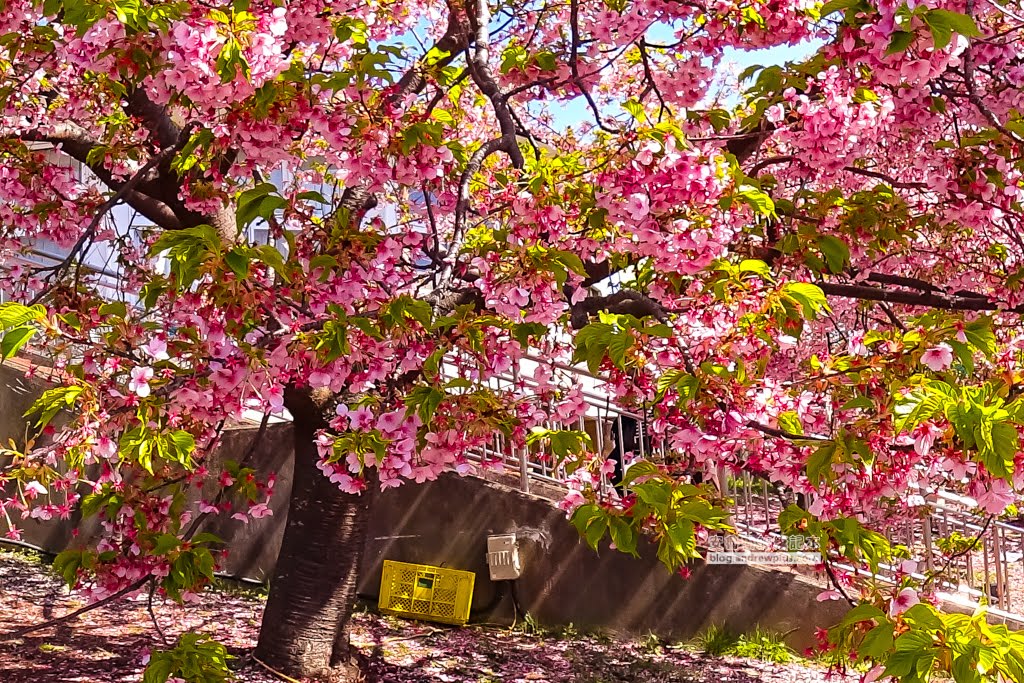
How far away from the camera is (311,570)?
635cm

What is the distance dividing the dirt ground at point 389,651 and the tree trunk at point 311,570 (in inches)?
9.0

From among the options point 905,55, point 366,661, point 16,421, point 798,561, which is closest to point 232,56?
point 905,55

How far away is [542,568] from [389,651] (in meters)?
1.35

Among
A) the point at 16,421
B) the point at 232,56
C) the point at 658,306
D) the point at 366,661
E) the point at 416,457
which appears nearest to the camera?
the point at 232,56

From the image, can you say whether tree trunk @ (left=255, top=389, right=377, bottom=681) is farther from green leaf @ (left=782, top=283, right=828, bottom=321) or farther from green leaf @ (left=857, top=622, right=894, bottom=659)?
green leaf @ (left=857, top=622, right=894, bottom=659)

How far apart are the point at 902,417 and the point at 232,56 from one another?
7.44ft

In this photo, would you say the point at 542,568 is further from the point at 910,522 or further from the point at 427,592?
the point at 910,522

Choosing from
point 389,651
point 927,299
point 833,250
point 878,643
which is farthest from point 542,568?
point 878,643

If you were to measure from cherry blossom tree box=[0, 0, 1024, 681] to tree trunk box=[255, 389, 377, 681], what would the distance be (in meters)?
1.20

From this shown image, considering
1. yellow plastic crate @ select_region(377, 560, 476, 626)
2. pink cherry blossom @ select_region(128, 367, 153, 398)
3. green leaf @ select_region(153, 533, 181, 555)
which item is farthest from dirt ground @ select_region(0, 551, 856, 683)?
pink cherry blossom @ select_region(128, 367, 153, 398)

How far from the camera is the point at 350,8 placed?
4.13 meters

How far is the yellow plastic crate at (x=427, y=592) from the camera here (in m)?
7.77

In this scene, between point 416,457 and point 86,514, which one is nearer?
point 416,457

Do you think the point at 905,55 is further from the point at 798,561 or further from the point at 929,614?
the point at 798,561
